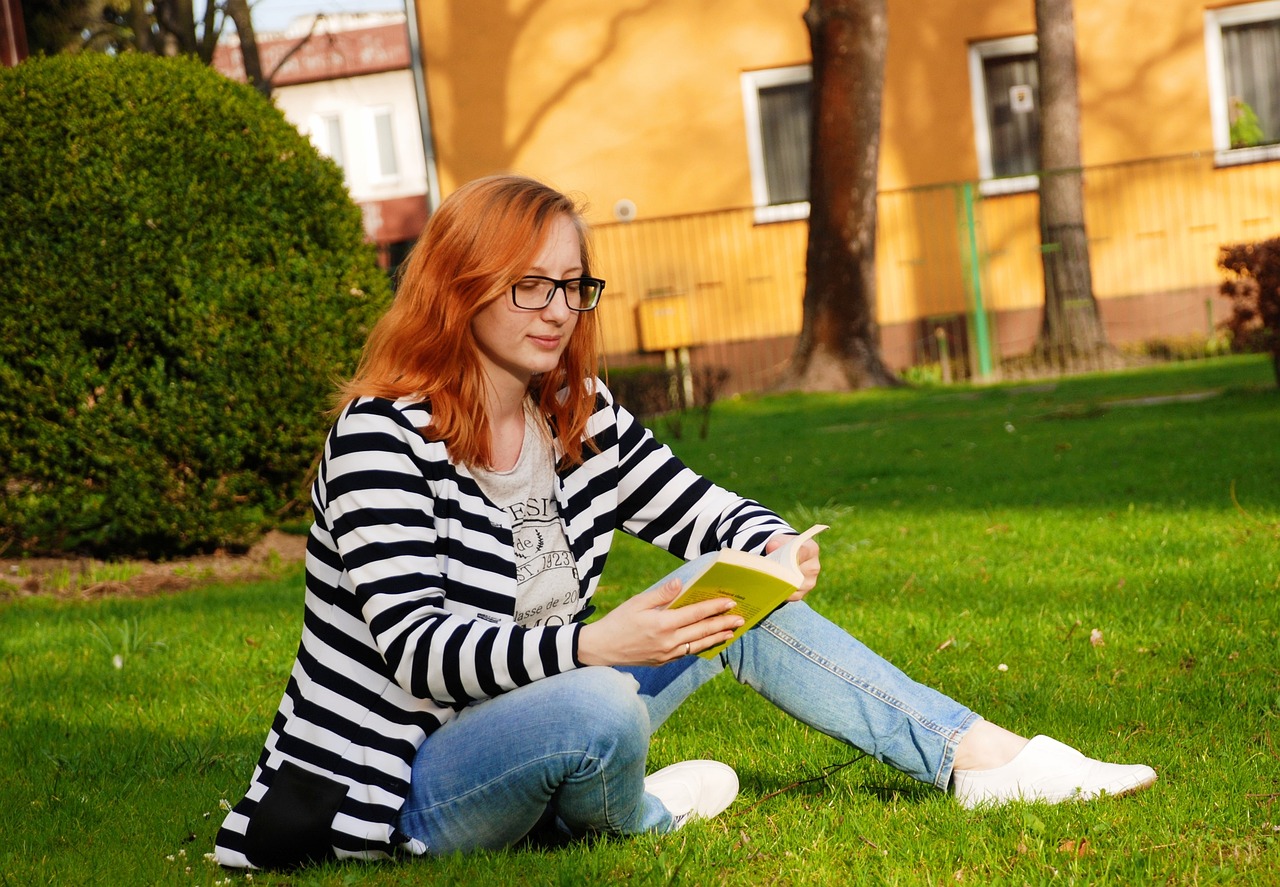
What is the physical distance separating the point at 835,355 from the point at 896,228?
375cm

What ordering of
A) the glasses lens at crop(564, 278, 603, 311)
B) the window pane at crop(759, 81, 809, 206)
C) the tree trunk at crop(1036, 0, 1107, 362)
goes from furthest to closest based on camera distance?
1. the window pane at crop(759, 81, 809, 206)
2. the tree trunk at crop(1036, 0, 1107, 362)
3. the glasses lens at crop(564, 278, 603, 311)

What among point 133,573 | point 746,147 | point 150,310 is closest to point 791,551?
point 150,310

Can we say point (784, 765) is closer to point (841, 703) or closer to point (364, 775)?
point (841, 703)

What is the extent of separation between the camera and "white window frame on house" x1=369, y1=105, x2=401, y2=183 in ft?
145

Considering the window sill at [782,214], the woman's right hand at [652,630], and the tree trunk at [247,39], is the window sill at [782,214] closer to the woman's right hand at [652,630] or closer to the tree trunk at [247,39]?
the tree trunk at [247,39]

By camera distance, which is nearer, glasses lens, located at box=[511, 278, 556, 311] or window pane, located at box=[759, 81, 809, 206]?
glasses lens, located at box=[511, 278, 556, 311]

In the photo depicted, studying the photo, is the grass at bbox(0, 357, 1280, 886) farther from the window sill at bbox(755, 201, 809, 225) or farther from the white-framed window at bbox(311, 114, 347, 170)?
the white-framed window at bbox(311, 114, 347, 170)

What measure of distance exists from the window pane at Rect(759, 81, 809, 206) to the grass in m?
11.4

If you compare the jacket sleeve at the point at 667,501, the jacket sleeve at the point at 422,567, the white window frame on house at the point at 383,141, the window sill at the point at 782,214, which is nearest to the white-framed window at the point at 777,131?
the window sill at the point at 782,214

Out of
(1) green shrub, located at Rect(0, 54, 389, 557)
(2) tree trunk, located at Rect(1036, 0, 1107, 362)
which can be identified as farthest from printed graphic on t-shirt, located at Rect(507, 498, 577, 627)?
(2) tree trunk, located at Rect(1036, 0, 1107, 362)

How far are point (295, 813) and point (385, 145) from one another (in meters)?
43.5

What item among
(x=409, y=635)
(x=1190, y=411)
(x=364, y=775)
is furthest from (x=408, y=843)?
(x=1190, y=411)

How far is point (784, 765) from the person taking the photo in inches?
149

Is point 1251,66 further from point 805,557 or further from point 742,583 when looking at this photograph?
point 742,583
